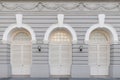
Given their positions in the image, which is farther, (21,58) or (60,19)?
(21,58)

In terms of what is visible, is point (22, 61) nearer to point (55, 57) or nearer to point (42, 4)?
point (55, 57)

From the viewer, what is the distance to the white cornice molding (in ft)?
51.8

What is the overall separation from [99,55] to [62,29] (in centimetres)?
331

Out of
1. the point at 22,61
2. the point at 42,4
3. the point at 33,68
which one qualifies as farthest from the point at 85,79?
the point at 42,4

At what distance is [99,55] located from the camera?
16203 mm

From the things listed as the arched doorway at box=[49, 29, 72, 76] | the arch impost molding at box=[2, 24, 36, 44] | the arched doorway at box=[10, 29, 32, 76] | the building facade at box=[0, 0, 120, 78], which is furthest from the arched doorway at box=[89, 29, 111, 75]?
the arched doorway at box=[10, 29, 32, 76]

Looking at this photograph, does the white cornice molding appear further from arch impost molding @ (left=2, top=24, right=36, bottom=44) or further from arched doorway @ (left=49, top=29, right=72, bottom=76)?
arched doorway @ (left=49, top=29, right=72, bottom=76)

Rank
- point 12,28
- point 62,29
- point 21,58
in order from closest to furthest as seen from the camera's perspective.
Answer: point 12,28 < point 62,29 < point 21,58

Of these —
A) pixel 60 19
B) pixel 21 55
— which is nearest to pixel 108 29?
pixel 60 19

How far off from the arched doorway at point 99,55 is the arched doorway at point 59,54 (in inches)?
63.1

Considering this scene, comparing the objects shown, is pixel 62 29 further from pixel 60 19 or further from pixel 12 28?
pixel 12 28

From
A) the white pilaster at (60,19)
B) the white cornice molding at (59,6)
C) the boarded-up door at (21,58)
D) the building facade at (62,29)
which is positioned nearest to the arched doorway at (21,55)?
the boarded-up door at (21,58)

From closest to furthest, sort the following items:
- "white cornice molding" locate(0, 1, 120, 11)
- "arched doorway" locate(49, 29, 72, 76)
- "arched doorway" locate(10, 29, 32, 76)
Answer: "white cornice molding" locate(0, 1, 120, 11), "arched doorway" locate(49, 29, 72, 76), "arched doorway" locate(10, 29, 32, 76)

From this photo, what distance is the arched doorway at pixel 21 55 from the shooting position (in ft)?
53.2
